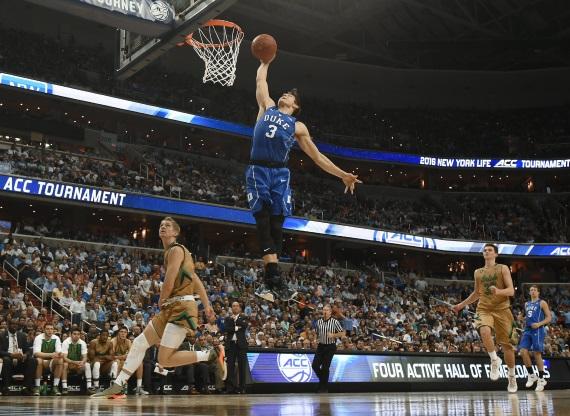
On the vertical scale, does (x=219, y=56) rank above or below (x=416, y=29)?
below

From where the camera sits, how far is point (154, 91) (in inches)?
1458

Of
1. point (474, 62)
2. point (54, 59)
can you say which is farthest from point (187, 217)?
point (474, 62)

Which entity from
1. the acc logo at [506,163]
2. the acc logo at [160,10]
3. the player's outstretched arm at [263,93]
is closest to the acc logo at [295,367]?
the acc logo at [160,10]

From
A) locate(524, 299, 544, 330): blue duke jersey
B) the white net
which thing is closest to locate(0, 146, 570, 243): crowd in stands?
the white net

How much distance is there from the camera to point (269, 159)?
776 centimetres

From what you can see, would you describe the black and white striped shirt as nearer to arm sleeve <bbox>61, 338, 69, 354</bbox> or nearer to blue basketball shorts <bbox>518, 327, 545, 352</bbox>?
blue basketball shorts <bbox>518, 327, 545, 352</bbox>

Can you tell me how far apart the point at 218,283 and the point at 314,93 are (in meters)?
24.9

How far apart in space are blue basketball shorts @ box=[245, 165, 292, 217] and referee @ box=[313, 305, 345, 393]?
6830 mm

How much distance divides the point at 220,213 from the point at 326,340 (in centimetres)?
2017

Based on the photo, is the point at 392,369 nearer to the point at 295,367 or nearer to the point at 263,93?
the point at 295,367

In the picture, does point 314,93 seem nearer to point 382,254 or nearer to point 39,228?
point 382,254

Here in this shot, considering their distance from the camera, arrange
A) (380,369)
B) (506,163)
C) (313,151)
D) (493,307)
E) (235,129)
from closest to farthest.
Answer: (313,151) → (493,307) → (380,369) → (235,129) → (506,163)

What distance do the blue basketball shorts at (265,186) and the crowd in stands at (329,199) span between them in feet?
74.7

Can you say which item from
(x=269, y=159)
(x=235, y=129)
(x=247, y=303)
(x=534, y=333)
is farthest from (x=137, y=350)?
(x=235, y=129)
